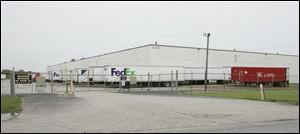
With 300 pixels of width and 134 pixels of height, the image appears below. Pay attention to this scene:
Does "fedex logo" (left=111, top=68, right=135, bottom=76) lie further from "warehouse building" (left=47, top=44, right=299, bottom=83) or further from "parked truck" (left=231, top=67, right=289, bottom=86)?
"parked truck" (left=231, top=67, right=289, bottom=86)

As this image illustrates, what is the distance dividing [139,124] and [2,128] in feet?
12.7

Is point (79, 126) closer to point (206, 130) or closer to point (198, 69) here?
point (206, 130)

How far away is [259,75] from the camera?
5606cm

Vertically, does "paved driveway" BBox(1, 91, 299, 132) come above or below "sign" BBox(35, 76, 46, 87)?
below

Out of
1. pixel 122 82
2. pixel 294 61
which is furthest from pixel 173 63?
pixel 294 61

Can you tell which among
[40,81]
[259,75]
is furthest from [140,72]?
[40,81]

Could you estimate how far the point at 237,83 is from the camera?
56.7 metres

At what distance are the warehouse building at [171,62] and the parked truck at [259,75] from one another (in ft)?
5.18

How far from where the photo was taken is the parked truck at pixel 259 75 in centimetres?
5462

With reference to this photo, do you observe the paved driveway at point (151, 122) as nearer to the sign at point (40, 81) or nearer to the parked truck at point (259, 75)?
the sign at point (40, 81)

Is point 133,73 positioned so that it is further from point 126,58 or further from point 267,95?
point 267,95

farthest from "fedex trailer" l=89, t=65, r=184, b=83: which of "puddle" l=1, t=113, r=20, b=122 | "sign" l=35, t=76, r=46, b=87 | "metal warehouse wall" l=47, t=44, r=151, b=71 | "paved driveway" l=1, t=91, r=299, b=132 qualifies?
"puddle" l=1, t=113, r=20, b=122

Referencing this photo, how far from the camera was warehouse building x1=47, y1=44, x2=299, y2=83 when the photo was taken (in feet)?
174

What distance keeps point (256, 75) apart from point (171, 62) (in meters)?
15.7
